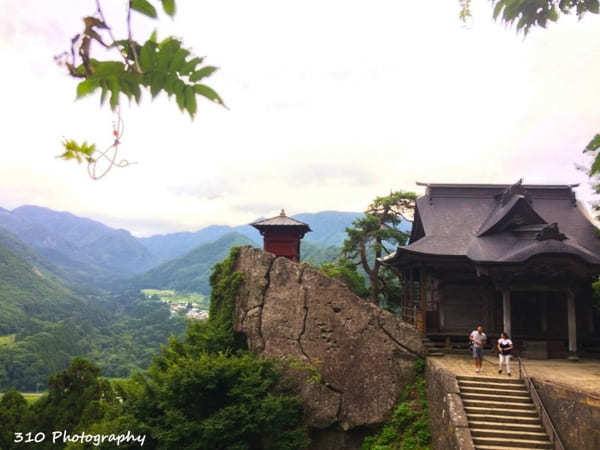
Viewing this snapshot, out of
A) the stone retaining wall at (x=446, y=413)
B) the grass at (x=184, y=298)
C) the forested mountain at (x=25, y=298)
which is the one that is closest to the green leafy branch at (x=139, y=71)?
the stone retaining wall at (x=446, y=413)

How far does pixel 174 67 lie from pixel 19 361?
95.5 m

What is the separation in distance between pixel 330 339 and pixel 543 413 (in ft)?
23.5

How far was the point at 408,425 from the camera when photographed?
12.7 m

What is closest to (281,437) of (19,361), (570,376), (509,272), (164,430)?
(164,430)

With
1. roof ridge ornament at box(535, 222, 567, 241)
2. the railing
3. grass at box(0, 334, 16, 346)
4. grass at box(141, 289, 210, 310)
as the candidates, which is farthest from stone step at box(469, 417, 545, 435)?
grass at box(141, 289, 210, 310)

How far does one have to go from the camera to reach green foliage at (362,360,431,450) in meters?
11.9

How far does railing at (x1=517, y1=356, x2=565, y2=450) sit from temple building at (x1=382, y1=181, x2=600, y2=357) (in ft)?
13.3

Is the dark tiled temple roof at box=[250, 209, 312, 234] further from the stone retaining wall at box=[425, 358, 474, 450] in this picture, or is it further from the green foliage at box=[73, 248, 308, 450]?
the stone retaining wall at box=[425, 358, 474, 450]

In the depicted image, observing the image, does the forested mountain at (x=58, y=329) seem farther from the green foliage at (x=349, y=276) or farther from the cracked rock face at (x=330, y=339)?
the cracked rock face at (x=330, y=339)

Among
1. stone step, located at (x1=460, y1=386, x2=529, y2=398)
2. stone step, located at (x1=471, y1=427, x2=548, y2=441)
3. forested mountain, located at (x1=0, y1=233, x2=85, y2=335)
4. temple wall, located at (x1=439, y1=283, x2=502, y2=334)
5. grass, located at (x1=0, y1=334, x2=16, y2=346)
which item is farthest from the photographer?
forested mountain, located at (x1=0, y1=233, x2=85, y2=335)

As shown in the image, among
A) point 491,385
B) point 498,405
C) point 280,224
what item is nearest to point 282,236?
point 280,224

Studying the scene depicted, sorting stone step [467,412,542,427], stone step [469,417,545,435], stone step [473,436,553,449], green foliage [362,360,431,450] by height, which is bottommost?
green foliage [362,360,431,450]

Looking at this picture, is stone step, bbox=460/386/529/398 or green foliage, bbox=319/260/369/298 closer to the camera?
stone step, bbox=460/386/529/398

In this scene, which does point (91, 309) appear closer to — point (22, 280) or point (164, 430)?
point (22, 280)
